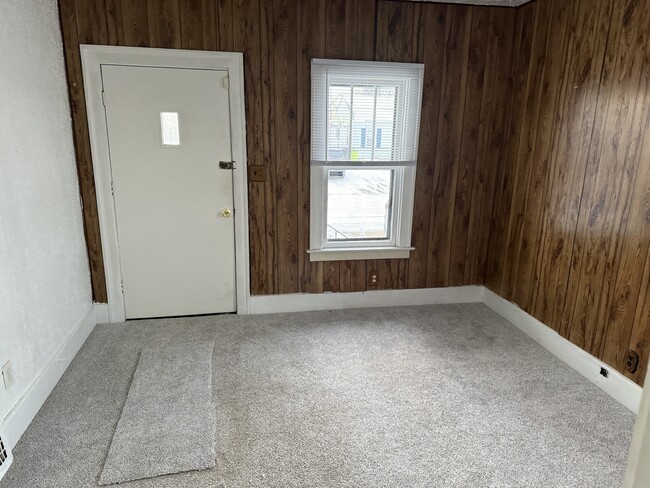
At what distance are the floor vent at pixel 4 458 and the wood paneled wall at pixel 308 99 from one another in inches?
63.6

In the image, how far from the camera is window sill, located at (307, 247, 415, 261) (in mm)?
3619

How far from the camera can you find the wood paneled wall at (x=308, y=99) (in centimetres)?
305

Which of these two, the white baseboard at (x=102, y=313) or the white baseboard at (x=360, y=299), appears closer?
the white baseboard at (x=102, y=313)

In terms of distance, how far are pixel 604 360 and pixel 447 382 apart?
3.10 ft

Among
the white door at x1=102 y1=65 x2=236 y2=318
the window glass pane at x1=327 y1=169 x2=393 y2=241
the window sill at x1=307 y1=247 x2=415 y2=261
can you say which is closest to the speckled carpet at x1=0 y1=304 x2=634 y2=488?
the white door at x1=102 y1=65 x2=236 y2=318

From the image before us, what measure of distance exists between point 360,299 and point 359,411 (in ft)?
4.94

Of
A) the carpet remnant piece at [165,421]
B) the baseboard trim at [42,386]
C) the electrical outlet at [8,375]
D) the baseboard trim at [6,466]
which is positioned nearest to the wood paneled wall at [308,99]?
the baseboard trim at [42,386]

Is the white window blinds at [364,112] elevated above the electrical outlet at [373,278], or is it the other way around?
the white window blinds at [364,112]

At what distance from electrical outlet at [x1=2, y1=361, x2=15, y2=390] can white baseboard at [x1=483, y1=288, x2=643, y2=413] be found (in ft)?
10.5

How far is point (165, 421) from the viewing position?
225cm

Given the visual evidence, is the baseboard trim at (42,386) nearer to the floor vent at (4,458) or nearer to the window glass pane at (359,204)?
the floor vent at (4,458)

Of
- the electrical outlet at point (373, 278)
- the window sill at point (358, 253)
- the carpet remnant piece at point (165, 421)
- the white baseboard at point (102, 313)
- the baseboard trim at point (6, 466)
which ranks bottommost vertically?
the carpet remnant piece at point (165, 421)

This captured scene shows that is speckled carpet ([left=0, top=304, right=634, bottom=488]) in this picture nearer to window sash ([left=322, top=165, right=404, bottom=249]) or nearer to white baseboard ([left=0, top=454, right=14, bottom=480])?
white baseboard ([left=0, top=454, right=14, bottom=480])

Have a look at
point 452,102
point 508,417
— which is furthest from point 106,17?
point 508,417
